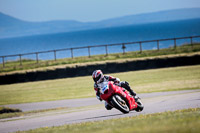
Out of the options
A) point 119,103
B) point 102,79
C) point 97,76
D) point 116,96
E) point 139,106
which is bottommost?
point 139,106

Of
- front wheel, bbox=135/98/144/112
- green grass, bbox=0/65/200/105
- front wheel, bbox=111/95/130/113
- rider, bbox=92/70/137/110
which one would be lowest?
green grass, bbox=0/65/200/105

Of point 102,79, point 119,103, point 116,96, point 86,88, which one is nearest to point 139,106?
point 119,103

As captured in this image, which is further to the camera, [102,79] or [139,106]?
[139,106]

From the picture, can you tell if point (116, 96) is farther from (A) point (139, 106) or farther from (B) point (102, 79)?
(A) point (139, 106)

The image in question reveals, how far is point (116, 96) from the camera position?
10.1 meters

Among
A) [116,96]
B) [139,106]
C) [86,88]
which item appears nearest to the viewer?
[116,96]

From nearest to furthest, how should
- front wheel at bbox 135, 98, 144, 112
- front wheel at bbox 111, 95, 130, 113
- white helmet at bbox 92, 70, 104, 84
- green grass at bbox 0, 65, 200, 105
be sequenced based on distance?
1. front wheel at bbox 111, 95, 130, 113
2. white helmet at bbox 92, 70, 104, 84
3. front wheel at bbox 135, 98, 144, 112
4. green grass at bbox 0, 65, 200, 105

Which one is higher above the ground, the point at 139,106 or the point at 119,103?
the point at 119,103

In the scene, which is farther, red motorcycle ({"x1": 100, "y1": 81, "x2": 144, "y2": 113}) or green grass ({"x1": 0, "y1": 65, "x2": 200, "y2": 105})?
green grass ({"x1": 0, "y1": 65, "x2": 200, "y2": 105})

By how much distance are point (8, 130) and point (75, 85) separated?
1334 cm

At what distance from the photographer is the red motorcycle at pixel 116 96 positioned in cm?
1005

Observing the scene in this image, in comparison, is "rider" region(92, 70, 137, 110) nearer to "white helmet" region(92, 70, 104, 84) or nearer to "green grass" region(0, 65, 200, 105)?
"white helmet" region(92, 70, 104, 84)

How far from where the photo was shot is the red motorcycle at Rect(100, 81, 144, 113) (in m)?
10.1

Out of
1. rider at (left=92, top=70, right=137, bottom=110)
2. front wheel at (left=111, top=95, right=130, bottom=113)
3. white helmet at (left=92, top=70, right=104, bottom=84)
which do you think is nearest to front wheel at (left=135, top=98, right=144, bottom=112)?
rider at (left=92, top=70, right=137, bottom=110)
